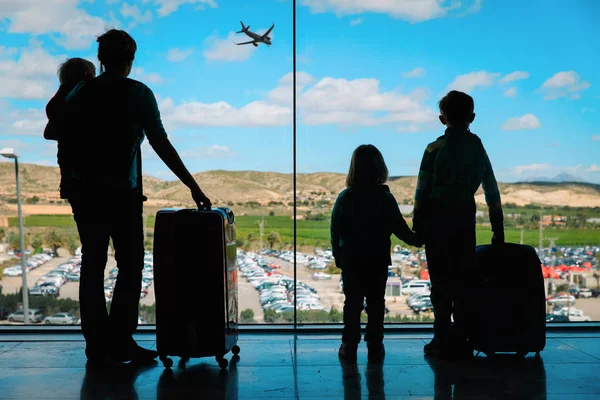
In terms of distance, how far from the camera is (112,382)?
2.61 meters

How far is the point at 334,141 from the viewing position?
3.68 meters

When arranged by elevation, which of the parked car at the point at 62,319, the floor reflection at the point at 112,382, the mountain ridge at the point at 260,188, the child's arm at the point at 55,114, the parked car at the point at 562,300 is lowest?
the floor reflection at the point at 112,382

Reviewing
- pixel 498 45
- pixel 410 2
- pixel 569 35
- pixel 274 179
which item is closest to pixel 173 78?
pixel 274 179

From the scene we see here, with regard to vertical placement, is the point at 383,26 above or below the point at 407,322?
above

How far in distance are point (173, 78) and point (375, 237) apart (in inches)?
63.5

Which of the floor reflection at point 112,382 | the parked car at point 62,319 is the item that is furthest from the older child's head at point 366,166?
the parked car at point 62,319

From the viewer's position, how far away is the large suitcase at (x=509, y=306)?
3.00 metres

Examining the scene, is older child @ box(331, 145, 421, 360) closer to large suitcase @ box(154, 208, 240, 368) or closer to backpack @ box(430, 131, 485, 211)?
backpack @ box(430, 131, 485, 211)

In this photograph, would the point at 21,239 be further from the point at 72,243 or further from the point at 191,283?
the point at 191,283

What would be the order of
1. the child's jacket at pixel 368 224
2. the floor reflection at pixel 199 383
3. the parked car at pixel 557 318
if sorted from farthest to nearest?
the parked car at pixel 557 318
the child's jacket at pixel 368 224
the floor reflection at pixel 199 383

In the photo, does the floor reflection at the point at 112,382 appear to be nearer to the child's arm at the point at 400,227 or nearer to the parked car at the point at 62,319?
the parked car at the point at 62,319

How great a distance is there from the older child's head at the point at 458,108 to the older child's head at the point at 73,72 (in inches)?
68.8

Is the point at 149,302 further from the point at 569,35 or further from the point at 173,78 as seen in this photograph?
the point at 569,35

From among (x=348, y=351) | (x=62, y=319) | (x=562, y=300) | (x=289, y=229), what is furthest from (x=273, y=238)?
(x=562, y=300)
